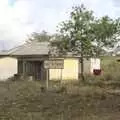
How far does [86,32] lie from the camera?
44000 millimetres

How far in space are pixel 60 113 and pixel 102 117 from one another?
1.84 meters

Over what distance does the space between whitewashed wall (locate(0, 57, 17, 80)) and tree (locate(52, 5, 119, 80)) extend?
6683mm

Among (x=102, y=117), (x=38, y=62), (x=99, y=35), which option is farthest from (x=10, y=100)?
(x=38, y=62)

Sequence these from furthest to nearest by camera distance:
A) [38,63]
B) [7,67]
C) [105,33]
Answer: [38,63], [7,67], [105,33]

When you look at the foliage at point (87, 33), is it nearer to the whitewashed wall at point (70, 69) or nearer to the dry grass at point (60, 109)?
the whitewashed wall at point (70, 69)

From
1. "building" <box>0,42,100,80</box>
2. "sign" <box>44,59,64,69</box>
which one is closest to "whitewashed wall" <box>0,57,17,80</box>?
"building" <box>0,42,100,80</box>

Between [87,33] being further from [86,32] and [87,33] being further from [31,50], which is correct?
[31,50]

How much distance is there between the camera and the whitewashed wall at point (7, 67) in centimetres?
4884

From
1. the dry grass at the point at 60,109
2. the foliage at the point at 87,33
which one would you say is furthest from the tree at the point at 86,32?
the dry grass at the point at 60,109

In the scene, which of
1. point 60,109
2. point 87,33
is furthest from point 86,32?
point 60,109

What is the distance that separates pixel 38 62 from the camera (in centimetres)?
5216

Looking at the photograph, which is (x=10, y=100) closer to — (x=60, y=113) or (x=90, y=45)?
(x=60, y=113)

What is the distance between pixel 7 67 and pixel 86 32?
10255mm

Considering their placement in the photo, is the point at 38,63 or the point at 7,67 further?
the point at 38,63
